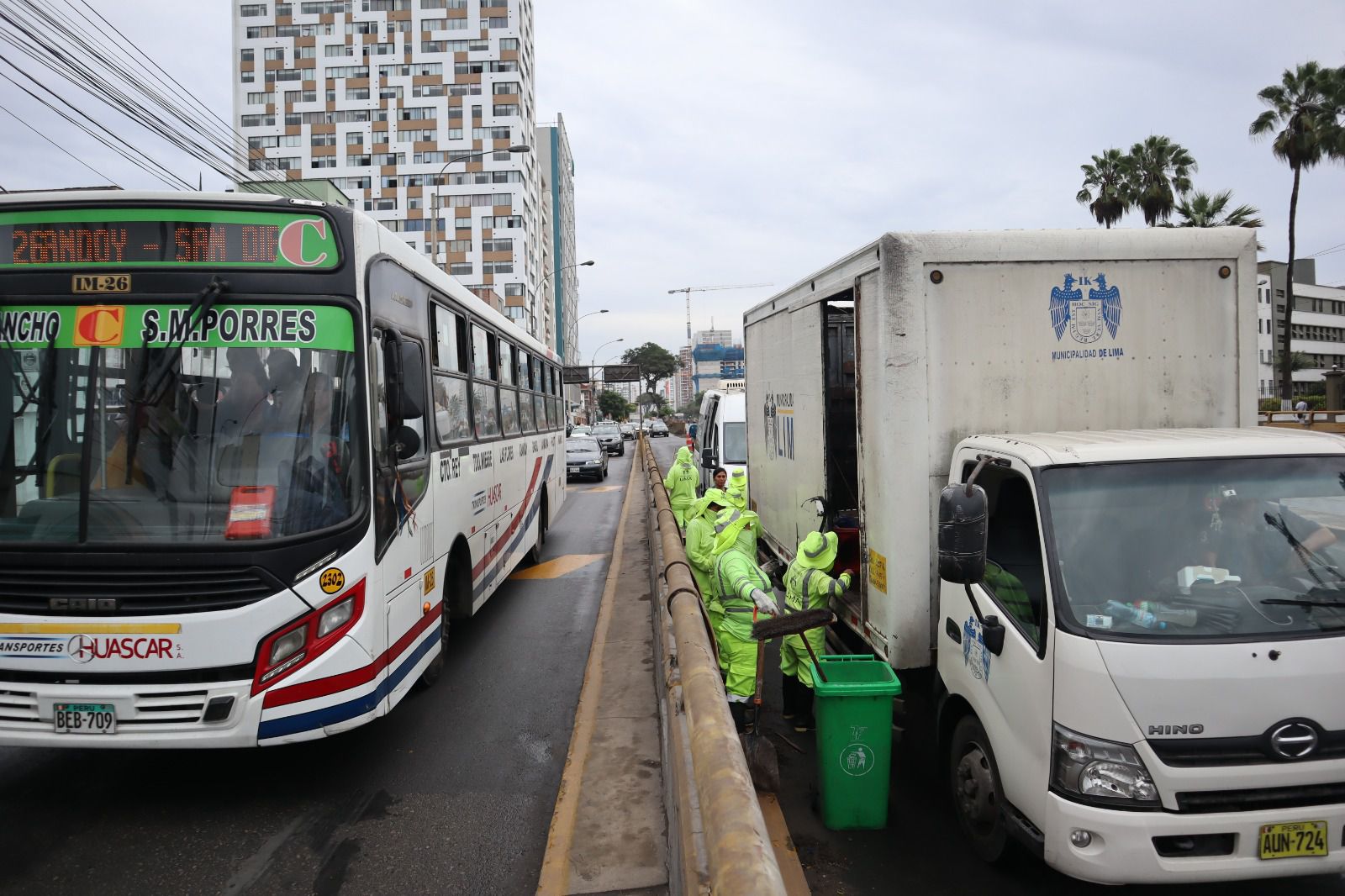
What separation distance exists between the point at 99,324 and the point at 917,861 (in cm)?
513

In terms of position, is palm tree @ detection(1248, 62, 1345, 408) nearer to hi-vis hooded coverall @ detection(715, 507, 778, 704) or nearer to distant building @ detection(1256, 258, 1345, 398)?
hi-vis hooded coverall @ detection(715, 507, 778, 704)

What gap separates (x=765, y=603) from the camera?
5375 mm

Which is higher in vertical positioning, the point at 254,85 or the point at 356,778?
the point at 254,85

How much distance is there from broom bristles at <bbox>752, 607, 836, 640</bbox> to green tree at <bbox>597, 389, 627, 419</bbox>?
119m

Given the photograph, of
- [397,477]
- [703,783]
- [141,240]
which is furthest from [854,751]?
[141,240]

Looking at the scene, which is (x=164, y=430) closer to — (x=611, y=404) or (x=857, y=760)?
(x=857, y=760)

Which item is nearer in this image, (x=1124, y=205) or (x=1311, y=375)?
(x=1124, y=205)

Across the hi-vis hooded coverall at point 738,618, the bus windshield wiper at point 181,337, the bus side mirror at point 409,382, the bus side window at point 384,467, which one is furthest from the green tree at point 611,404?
the bus windshield wiper at point 181,337

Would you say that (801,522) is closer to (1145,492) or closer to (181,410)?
(1145,492)

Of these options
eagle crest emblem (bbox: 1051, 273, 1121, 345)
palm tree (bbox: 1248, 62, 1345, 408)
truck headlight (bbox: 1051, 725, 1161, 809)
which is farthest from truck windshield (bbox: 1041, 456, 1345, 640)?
palm tree (bbox: 1248, 62, 1345, 408)

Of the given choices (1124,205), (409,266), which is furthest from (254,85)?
(409,266)

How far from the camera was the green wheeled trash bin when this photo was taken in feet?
15.0

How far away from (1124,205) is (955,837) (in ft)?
110

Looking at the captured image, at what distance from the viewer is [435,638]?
255 inches
